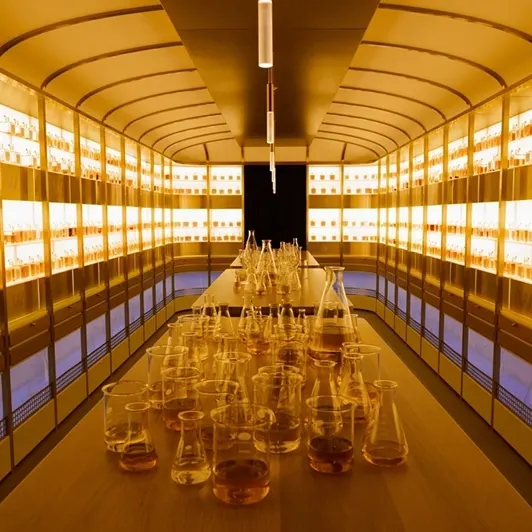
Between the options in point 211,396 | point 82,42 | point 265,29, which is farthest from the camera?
point 82,42

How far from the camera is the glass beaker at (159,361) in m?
1.83

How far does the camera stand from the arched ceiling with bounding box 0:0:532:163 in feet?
11.4

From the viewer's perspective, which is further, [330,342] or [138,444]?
[330,342]

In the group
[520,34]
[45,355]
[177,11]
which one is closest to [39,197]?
[45,355]

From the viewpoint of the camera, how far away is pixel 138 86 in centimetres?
601

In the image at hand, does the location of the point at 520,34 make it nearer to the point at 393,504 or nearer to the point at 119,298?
the point at 393,504

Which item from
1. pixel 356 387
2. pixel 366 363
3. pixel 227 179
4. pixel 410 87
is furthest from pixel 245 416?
pixel 227 179

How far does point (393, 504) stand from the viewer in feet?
4.16

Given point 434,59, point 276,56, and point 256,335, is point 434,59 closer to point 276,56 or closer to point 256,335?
point 276,56

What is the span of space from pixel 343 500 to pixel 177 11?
2.62 meters

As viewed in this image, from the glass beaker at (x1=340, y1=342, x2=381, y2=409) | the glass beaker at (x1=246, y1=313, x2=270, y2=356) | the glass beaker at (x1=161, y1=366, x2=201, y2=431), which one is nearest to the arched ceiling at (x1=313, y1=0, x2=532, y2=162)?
the glass beaker at (x1=246, y1=313, x2=270, y2=356)

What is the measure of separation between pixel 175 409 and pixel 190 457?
32 cm

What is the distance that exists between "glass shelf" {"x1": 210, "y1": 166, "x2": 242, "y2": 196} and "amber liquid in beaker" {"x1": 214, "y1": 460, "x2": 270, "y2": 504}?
33.3 feet

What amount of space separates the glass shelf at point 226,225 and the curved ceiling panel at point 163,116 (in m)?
3.33
